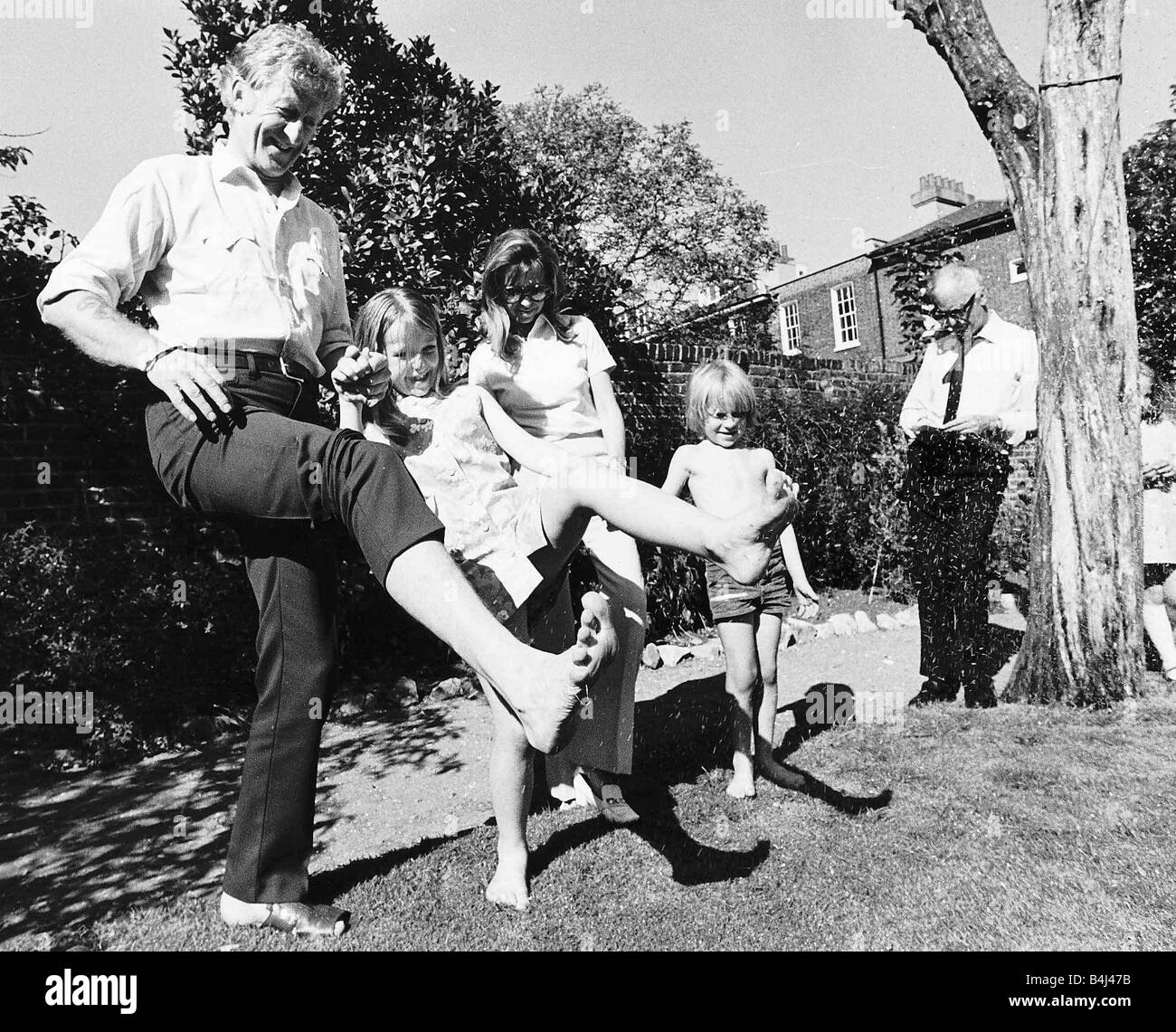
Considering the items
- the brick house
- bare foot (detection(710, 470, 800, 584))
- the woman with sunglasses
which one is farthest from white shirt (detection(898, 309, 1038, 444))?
the brick house

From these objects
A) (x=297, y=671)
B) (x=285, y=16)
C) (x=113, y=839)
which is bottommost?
→ (x=113, y=839)

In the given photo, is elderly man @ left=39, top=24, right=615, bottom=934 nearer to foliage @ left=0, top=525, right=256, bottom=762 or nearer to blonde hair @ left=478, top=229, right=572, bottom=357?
blonde hair @ left=478, top=229, right=572, bottom=357

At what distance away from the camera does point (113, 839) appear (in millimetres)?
3871

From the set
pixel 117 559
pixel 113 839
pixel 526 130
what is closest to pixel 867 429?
pixel 117 559

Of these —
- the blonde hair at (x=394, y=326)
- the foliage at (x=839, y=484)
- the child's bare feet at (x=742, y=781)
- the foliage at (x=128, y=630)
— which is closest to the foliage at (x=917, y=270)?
the foliage at (x=839, y=484)

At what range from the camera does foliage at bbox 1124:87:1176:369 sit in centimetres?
1355

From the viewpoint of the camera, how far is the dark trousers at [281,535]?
Result: 6.68 ft

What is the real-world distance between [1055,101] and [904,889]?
4.22 m

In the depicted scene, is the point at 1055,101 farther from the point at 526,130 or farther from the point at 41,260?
the point at 526,130

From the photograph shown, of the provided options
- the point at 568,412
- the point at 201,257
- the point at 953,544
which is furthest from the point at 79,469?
the point at 953,544

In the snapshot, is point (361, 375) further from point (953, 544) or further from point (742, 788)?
point (953, 544)

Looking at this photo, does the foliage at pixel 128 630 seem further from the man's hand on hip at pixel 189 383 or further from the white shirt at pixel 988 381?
the white shirt at pixel 988 381

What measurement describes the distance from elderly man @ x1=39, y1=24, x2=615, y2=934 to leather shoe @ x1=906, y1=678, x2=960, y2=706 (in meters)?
3.39
